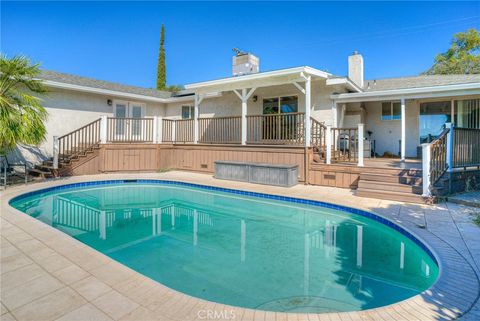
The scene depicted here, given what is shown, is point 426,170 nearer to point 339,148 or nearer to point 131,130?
point 339,148

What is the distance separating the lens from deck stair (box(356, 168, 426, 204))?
7.07 meters

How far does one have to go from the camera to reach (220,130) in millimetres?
12703

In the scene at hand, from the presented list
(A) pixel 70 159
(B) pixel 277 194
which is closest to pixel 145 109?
(A) pixel 70 159

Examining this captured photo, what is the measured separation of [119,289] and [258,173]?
7.34m

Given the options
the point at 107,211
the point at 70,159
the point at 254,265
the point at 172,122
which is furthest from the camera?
the point at 172,122

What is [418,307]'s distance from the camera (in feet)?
8.39

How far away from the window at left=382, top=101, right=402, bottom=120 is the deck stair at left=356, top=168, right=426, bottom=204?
5.56 metres

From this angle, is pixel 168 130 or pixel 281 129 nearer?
pixel 281 129

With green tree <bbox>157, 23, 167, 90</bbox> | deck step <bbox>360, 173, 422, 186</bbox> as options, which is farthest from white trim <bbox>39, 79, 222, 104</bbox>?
green tree <bbox>157, 23, 167, 90</bbox>

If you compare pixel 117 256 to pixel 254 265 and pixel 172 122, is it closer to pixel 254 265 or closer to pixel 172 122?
pixel 254 265

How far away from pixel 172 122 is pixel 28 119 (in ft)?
21.2

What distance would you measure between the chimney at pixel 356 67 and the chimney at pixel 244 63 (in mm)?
4703

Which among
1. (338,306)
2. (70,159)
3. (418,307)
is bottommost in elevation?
(338,306)
